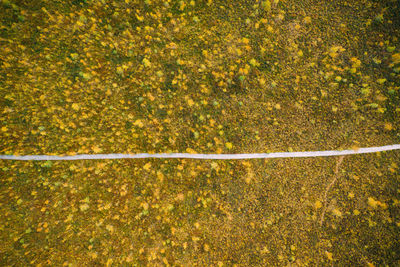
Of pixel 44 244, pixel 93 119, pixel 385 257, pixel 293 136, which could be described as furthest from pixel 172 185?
pixel 385 257

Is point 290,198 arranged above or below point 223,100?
below

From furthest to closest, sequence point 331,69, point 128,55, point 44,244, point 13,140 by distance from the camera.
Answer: point 331,69
point 128,55
point 13,140
point 44,244

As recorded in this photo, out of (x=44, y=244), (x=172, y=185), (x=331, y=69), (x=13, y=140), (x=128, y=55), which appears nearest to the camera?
(x=44, y=244)

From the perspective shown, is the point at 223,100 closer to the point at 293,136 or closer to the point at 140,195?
the point at 293,136

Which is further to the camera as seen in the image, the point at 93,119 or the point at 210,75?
the point at 210,75

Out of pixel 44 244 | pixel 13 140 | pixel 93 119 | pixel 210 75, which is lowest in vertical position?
pixel 44 244

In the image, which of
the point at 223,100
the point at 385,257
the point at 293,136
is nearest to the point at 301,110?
the point at 293,136
